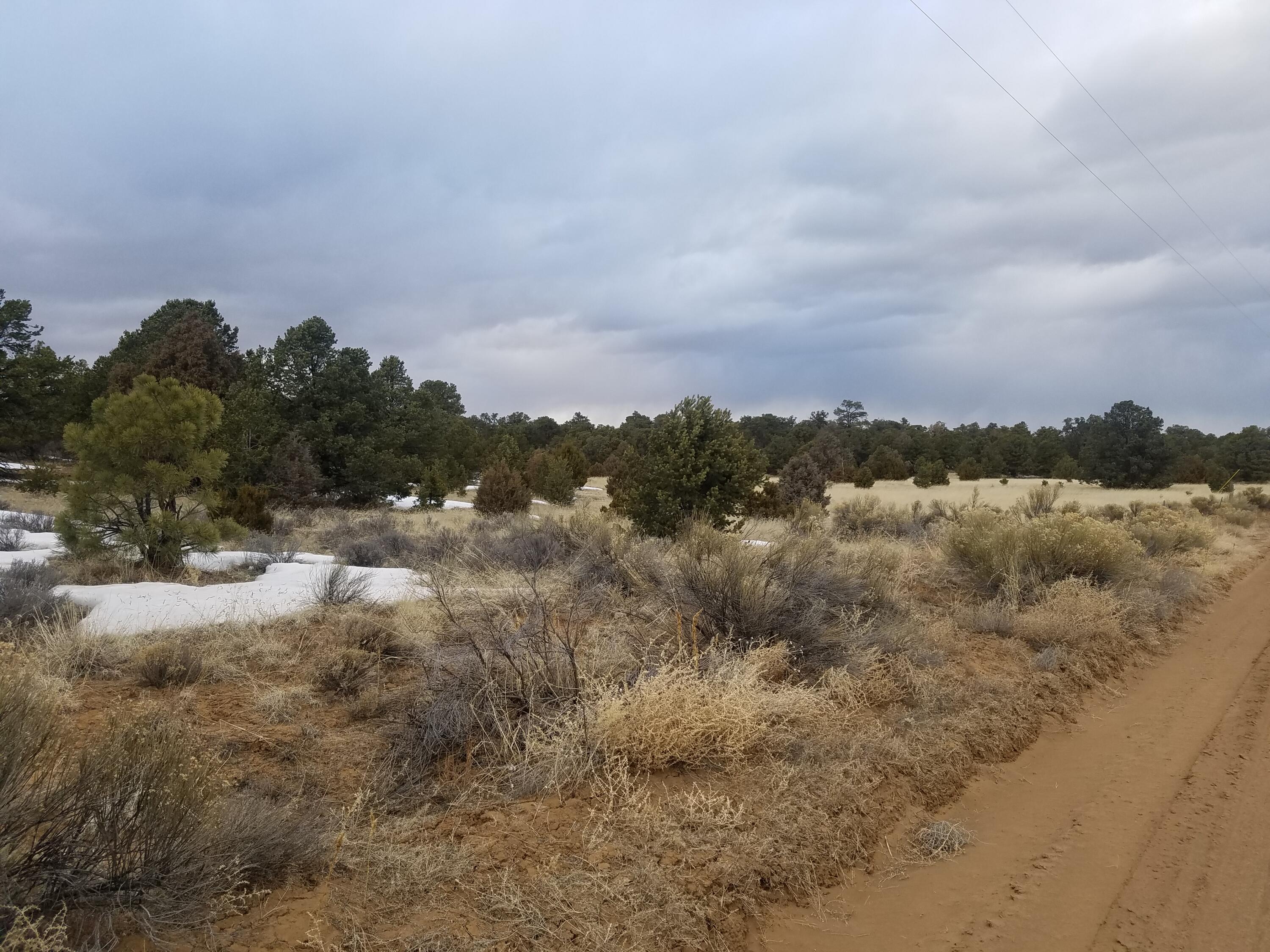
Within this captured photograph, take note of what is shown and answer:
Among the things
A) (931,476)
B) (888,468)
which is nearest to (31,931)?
(931,476)

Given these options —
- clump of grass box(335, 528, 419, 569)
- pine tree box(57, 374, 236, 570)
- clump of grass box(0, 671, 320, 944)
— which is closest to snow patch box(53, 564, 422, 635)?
pine tree box(57, 374, 236, 570)

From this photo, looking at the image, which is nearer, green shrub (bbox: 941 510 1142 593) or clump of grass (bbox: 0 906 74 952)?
clump of grass (bbox: 0 906 74 952)

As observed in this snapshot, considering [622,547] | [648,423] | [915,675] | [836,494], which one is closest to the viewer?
[915,675]

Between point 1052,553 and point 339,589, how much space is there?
9690 millimetres

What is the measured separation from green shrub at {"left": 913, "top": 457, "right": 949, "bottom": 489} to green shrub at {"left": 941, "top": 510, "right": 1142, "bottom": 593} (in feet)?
126

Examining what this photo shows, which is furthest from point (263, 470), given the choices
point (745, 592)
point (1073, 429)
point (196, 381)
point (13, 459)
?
point (1073, 429)

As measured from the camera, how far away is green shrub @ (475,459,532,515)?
26156 mm

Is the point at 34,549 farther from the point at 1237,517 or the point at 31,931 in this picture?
the point at 1237,517

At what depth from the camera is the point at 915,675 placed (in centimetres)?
711

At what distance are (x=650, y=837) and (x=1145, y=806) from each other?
3.38 m

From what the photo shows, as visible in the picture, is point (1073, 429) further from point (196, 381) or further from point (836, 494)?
point (196, 381)

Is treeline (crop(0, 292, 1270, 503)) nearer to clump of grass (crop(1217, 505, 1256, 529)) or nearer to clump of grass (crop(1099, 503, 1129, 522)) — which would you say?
clump of grass (crop(1099, 503, 1129, 522))

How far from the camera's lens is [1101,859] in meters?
4.51

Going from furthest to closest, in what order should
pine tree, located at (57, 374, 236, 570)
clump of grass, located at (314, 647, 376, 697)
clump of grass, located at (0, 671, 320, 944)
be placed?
pine tree, located at (57, 374, 236, 570)
clump of grass, located at (314, 647, 376, 697)
clump of grass, located at (0, 671, 320, 944)
